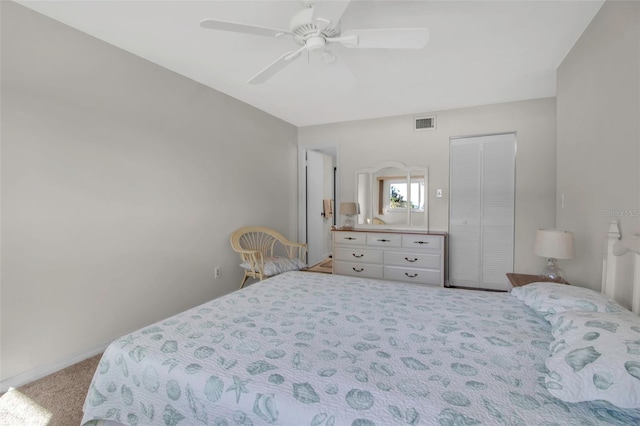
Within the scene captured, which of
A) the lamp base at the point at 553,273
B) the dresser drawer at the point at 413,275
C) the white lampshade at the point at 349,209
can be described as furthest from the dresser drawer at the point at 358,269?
the lamp base at the point at 553,273

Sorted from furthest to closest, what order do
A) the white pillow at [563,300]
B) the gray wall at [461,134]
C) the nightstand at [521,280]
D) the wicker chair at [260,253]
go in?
1. the gray wall at [461,134]
2. the wicker chair at [260,253]
3. the nightstand at [521,280]
4. the white pillow at [563,300]

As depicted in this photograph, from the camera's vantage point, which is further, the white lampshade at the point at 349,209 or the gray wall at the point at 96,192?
the white lampshade at the point at 349,209

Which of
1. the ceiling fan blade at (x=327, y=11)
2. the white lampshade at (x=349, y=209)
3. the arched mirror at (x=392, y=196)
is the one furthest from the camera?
the white lampshade at (x=349, y=209)

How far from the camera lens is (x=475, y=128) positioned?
3.84m

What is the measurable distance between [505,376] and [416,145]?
11.6ft

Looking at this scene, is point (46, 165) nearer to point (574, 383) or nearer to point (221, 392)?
point (221, 392)

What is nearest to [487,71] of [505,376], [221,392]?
[505,376]

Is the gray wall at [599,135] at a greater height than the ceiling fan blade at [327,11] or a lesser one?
lesser

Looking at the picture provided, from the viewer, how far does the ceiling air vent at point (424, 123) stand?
4035mm

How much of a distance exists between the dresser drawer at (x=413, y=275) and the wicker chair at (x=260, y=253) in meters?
1.12

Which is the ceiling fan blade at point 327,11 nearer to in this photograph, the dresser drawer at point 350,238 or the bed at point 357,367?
the bed at point 357,367

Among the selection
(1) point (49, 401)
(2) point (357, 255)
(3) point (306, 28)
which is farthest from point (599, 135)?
(1) point (49, 401)

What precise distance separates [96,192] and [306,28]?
1.96 metres

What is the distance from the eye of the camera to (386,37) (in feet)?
5.38
